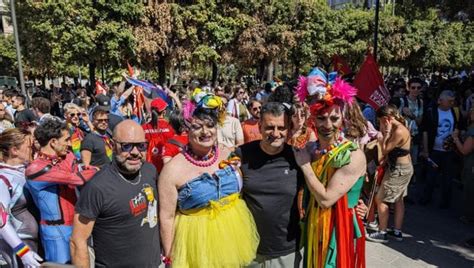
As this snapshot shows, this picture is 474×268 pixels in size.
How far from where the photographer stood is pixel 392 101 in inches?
255

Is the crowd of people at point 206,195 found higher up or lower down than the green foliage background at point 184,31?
lower down

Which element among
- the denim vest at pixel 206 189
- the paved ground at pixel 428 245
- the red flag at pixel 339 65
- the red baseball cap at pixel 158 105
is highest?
the red flag at pixel 339 65

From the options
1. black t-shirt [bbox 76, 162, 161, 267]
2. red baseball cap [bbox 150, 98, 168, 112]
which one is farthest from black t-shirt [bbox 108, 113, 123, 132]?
black t-shirt [bbox 76, 162, 161, 267]

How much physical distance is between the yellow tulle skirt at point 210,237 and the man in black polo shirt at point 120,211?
0.23 meters

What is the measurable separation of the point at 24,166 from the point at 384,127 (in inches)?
165

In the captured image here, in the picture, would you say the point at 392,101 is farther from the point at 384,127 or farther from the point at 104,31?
the point at 104,31

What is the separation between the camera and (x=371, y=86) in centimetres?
535

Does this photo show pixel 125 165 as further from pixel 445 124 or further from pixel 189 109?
pixel 445 124

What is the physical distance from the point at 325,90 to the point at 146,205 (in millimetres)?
1485

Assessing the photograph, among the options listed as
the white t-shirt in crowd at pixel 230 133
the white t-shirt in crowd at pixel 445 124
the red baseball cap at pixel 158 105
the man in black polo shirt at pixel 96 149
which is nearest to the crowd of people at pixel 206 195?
the man in black polo shirt at pixel 96 149

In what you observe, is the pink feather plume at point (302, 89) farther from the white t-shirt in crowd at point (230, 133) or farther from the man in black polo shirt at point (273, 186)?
the white t-shirt in crowd at point (230, 133)

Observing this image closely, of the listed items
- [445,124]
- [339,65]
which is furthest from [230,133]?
[445,124]

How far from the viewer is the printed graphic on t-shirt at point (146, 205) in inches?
101

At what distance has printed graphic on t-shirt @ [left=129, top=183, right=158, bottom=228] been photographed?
8.38 feet
